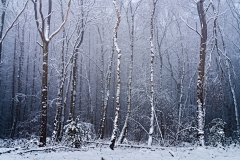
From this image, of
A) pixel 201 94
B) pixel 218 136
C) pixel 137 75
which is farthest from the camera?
pixel 137 75

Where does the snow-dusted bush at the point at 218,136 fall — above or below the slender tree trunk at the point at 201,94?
below

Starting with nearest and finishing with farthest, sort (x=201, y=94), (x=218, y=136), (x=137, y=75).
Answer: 1. (x=201, y=94)
2. (x=218, y=136)
3. (x=137, y=75)

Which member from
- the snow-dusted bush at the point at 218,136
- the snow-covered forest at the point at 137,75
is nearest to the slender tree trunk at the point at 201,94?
the snow-covered forest at the point at 137,75

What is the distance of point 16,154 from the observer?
7.24 meters

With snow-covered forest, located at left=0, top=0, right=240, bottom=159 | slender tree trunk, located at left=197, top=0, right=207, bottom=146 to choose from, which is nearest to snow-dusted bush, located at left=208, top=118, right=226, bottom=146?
snow-covered forest, located at left=0, top=0, right=240, bottom=159

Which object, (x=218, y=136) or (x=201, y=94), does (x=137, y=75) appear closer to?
(x=201, y=94)

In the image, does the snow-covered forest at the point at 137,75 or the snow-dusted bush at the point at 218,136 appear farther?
the snow-dusted bush at the point at 218,136

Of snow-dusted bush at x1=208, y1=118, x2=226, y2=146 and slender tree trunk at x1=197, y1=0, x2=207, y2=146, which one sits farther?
snow-dusted bush at x1=208, y1=118, x2=226, y2=146

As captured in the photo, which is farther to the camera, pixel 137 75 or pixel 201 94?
pixel 137 75

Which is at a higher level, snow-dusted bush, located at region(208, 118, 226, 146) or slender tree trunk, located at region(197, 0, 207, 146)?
slender tree trunk, located at region(197, 0, 207, 146)

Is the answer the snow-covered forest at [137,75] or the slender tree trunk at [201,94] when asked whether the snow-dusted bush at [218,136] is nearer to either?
the snow-covered forest at [137,75]

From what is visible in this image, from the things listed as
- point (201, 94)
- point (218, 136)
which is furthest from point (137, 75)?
point (218, 136)

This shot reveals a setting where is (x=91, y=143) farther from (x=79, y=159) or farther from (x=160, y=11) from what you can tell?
(x=160, y=11)

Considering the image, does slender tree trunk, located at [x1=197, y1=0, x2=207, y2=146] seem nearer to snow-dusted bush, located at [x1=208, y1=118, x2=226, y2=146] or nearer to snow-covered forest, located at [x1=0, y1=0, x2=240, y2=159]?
snow-covered forest, located at [x1=0, y1=0, x2=240, y2=159]
